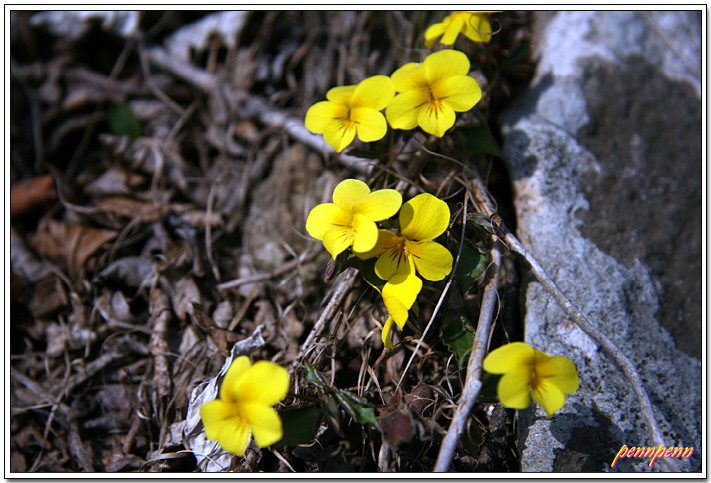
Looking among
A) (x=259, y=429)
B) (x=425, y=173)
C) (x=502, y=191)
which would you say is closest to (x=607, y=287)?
(x=502, y=191)

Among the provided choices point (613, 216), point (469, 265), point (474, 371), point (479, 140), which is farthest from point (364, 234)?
point (613, 216)

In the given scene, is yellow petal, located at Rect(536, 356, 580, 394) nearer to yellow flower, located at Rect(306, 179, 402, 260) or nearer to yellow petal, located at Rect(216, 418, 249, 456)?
yellow flower, located at Rect(306, 179, 402, 260)

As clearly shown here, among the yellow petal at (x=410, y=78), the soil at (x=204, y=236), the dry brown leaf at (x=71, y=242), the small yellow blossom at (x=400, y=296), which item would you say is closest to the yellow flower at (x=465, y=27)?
the soil at (x=204, y=236)

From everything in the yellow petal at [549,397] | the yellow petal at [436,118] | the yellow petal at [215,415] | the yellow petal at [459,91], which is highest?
the yellow petal at [459,91]

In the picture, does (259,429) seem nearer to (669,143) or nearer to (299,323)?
(299,323)

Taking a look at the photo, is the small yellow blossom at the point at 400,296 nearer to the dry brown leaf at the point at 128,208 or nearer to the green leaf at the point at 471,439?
the green leaf at the point at 471,439

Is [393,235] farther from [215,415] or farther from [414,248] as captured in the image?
[215,415]

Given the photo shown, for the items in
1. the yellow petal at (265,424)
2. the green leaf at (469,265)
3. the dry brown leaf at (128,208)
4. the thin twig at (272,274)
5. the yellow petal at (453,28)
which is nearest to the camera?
the yellow petal at (265,424)
